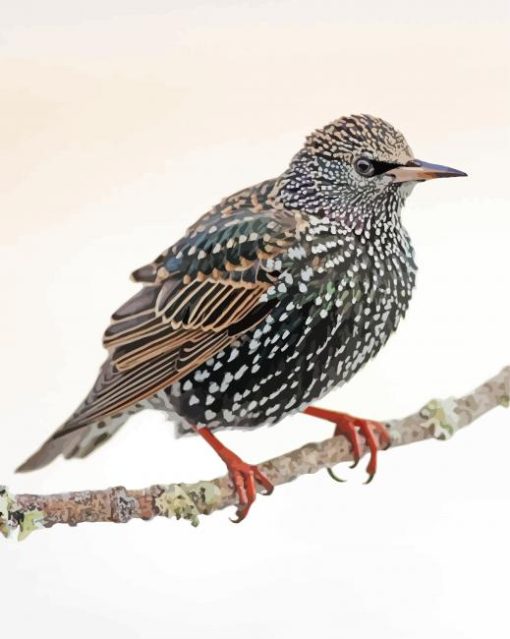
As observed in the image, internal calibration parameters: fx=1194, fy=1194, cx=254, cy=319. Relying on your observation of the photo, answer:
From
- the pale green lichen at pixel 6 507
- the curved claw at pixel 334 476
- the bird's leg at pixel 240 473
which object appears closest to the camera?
the pale green lichen at pixel 6 507

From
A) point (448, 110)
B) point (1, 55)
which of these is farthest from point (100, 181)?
point (448, 110)

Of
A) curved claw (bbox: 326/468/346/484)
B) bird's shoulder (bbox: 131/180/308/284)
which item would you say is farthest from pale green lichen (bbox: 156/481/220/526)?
bird's shoulder (bbox: 131/180/308/284)

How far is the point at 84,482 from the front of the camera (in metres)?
1.90

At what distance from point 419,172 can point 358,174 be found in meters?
0.09

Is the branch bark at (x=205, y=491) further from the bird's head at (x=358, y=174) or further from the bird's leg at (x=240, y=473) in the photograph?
the bird's head at (x=358, y=174)

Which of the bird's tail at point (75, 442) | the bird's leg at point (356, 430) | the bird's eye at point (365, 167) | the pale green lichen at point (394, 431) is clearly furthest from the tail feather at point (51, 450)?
the bird's eye at point (365, 167)

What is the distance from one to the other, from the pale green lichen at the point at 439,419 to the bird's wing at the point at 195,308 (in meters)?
0.36

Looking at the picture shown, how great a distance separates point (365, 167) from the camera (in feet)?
6.03

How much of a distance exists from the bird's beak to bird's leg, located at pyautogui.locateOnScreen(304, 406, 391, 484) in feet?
1.30

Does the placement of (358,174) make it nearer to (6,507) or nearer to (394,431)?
(394,431)

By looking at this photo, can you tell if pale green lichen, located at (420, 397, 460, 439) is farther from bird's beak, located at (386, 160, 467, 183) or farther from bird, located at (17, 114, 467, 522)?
bird's beak, located at (386, 160, 467, 183)

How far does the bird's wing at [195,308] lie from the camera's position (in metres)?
1.80

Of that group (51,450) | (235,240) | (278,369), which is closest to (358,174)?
(235,240)

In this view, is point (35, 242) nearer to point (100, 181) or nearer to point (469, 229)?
point (100, 181)
